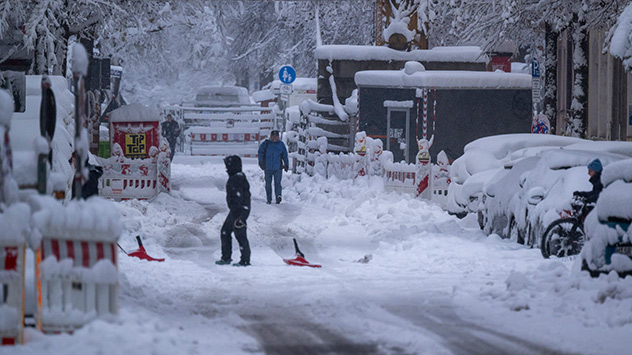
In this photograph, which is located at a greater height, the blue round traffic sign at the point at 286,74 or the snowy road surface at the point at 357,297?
the blue round traffic sign at the point at 286,74

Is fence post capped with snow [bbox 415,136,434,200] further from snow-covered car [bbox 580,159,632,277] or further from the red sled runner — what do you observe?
snow-covered car [bbox 580,159,632,277]

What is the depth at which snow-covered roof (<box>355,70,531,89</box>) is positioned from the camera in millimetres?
29250

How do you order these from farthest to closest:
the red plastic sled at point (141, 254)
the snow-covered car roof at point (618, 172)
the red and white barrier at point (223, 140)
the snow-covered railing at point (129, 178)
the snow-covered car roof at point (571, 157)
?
the red and white barrier at point (223, 140), the snow-covered railing at point (129, 178), the snow-covered car roof at point (571, 157), the red plastic sled at point (141, 254), the snow-covered car roof at point (618, 172)

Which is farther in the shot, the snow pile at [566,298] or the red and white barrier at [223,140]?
the red and white barrier at [223,140]

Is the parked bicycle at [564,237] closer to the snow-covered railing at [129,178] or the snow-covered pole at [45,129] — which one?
the snow-covered pole at [45,129]

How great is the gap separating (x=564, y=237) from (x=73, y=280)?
7.80 meters

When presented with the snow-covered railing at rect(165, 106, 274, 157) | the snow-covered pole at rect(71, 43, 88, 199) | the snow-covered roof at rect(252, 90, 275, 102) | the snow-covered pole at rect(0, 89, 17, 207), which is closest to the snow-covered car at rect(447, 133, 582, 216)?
the snow-covered pole at rect(71, 43, 88, 199)

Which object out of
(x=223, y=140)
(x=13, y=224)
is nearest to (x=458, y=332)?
(x=13, y=224)

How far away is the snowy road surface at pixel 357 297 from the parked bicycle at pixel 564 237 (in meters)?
0.32

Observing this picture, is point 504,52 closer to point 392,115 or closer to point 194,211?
point 392,115

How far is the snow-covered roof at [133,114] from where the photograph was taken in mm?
24531

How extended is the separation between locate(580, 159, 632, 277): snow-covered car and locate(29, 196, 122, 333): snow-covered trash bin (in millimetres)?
5449

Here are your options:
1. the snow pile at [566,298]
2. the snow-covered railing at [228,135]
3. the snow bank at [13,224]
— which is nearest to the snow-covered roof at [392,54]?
the snow-covered railing at [228,135]

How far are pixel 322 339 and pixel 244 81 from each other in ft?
199
